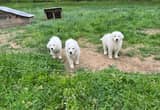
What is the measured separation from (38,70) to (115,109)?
77.1 inches

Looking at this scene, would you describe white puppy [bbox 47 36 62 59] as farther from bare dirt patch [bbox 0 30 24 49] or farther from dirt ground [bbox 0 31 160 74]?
bare dirt patch [bbox 0 30 24 49]

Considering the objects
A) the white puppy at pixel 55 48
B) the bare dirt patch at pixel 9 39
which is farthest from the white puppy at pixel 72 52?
the bare dirt patch at pixel 9 39

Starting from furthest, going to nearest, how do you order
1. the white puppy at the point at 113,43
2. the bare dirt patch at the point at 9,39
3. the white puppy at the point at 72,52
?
the bare dirt patch at the point at 9,39, the white puppy at the point at 113,43, the white puppy at the point at 72,52

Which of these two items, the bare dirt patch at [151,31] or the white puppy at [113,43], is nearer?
the white puppy at [113,43]

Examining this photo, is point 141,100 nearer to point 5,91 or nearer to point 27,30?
point 5,91

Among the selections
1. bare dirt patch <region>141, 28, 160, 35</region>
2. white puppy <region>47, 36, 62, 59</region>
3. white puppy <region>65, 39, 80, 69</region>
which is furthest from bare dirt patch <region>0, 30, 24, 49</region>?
bare dirt patch <region>141, 28, 160, 35</region>

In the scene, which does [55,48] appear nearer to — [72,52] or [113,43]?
[72,52]

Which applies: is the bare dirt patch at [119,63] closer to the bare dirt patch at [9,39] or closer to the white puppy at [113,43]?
the white puppy at [113,43]

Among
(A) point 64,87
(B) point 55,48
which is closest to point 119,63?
(B) point 55,48

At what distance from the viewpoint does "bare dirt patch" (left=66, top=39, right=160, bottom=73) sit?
7.15 meters

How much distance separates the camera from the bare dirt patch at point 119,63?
7.15 metres

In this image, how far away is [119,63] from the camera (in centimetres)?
753

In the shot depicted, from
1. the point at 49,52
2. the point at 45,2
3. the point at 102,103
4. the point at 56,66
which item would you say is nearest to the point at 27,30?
the point at 49,52

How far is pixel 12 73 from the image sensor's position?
19.9 feet
